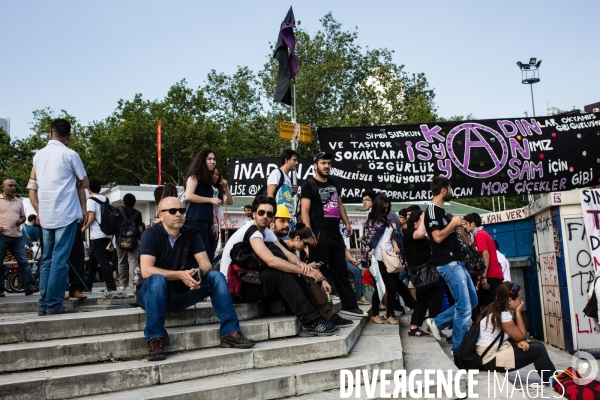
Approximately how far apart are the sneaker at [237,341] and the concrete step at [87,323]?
21.2 inches

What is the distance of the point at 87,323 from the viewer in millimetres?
5156

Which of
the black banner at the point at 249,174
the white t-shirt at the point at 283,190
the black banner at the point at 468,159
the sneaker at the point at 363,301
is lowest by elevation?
the sneaker at the point at 363,301

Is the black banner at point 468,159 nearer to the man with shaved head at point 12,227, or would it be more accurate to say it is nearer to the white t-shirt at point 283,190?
the white t-shirt at point 283,190

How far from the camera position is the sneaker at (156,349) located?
15.5 feet

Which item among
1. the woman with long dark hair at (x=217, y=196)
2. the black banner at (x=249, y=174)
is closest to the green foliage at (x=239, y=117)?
the black banner at (x=249, y=174)

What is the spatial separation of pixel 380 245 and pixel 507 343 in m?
2.32

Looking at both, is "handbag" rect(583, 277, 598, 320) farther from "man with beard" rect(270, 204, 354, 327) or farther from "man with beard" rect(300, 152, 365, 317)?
"man with beard" rect(270, 204, 354, 327)

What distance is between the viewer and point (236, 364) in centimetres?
504

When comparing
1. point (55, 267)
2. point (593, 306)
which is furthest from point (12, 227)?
point (593, 306)

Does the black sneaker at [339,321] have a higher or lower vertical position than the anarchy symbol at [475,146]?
lower

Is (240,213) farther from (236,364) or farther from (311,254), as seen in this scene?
(236,364)

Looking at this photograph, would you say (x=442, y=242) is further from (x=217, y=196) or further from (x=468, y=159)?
(x=468, y=159)

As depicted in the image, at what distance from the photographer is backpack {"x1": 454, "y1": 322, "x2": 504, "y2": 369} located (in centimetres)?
616

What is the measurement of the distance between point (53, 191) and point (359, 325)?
137 inches
